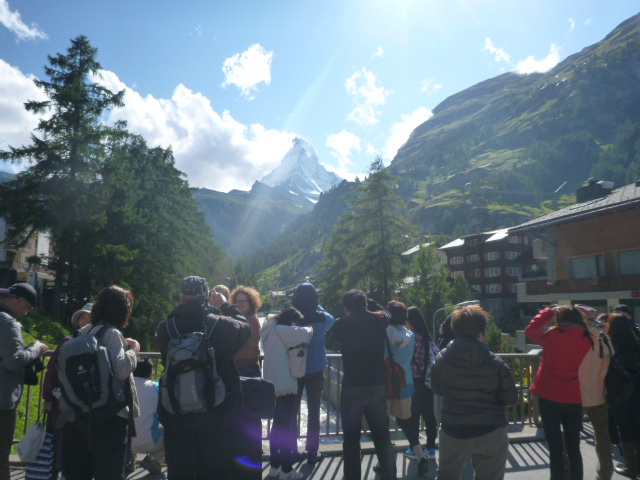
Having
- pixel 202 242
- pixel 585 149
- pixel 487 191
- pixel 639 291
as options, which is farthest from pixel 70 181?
pixel 585 149

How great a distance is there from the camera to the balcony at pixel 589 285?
81.3 feet

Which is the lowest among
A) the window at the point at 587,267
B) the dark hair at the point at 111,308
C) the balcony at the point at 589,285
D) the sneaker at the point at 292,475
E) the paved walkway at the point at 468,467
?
the paved walkway at the point at 468,467

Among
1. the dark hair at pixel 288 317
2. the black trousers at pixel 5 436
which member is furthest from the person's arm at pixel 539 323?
the black trousers at pixel 5 436

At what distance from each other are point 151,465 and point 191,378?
7.91 ft

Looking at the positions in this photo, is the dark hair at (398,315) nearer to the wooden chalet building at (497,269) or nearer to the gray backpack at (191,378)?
the gray backpack at (191,378)

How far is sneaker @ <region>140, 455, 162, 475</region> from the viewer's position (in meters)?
4.97

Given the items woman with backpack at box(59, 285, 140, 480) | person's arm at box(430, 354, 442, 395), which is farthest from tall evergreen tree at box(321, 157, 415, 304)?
woman with backpack at box(59, 285, 140, 480)

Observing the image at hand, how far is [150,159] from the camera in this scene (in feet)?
108

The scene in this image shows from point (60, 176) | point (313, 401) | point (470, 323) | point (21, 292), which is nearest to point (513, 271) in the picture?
point (60, 176)

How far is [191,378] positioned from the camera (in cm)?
329

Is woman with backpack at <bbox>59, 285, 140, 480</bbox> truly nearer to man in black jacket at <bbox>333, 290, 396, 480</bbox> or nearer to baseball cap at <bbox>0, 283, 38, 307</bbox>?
baseball cap at <bbox>0, 283, 38, 307</bbox>

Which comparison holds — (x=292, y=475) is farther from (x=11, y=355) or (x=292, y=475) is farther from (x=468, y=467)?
(x=11, y=355)

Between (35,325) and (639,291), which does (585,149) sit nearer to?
(639,291)

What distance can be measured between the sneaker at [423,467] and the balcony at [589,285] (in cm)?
2454
